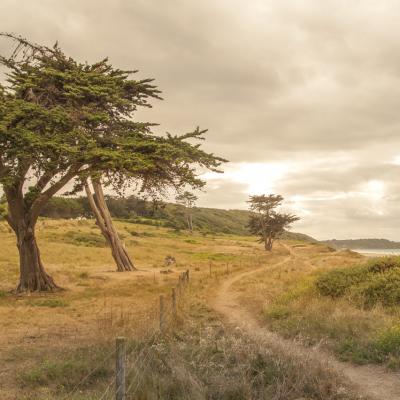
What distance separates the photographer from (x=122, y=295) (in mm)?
24688

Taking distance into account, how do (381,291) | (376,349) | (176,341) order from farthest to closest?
(381,291) < (176,341) < (376,349)

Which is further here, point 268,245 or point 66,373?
point 268,245

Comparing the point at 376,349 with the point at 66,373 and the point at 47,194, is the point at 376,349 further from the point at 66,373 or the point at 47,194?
the point at 47,194

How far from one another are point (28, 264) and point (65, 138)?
799cm

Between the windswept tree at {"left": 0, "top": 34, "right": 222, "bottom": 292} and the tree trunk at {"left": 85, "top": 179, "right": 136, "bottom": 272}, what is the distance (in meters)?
7.56

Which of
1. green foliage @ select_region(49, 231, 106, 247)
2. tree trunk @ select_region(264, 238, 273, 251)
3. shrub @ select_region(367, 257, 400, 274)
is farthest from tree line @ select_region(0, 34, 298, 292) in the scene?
tree trunk @ select_region(264, 238, 273, 251)

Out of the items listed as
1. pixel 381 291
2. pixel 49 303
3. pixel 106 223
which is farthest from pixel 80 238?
pixel 381 291

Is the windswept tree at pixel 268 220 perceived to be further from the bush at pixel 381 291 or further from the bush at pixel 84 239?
the bush at pixel 381 291

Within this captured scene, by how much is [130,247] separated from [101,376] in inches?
2054

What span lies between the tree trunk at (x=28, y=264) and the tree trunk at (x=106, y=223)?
7.19 metres

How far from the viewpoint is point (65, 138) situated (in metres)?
20.7

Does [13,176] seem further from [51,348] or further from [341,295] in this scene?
[341,295]

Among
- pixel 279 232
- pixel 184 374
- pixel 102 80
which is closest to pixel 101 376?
pixel 184 374

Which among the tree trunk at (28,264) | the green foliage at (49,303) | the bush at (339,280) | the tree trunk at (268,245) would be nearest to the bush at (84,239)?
the tree trunk at (268,245)
